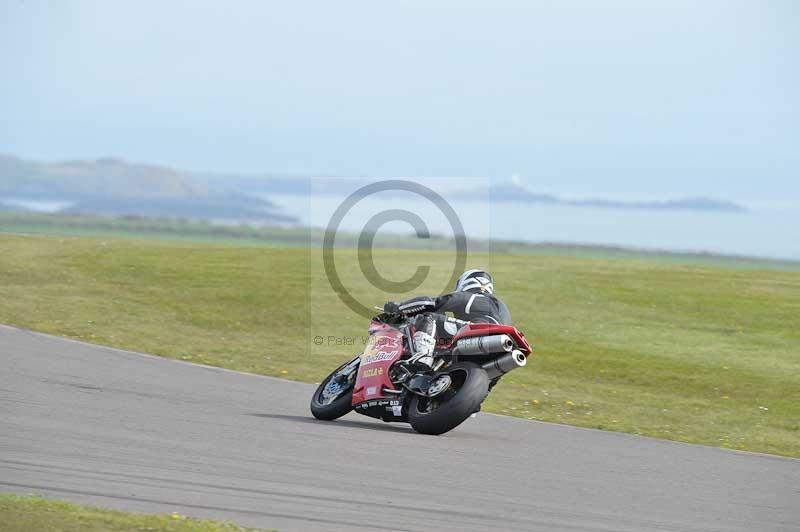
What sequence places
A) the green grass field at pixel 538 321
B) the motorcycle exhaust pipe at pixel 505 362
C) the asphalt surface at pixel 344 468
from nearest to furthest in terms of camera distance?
the asphalt surface at pixel 344 468
the motorcycle exhaust pipe at pixel 505 362
the green grass field at pixel 538 321

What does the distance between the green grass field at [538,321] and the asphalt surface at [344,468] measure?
2912 mm

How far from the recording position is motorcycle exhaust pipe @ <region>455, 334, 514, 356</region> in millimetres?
11117

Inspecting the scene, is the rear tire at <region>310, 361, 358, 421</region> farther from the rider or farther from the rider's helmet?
the rider's helmet

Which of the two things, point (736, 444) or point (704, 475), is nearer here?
point (704, 475)

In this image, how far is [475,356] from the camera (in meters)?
11.5

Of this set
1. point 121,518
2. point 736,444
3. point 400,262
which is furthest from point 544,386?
point 400,262

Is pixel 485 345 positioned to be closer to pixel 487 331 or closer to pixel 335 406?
pixel 487 331

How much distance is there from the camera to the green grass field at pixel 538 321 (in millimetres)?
16391

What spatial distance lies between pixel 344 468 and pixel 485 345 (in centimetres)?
252

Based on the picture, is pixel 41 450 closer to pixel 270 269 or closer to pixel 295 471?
pixel 295 471

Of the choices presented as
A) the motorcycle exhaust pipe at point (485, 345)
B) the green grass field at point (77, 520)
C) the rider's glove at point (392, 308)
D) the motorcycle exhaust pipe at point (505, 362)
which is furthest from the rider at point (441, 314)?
the green grass field at point (77, 520)

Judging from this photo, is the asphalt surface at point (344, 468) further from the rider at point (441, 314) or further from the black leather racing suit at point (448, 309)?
the black leather racing suit at point (448, 309)

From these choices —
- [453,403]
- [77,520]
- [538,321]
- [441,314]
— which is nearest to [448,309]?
[441,314]

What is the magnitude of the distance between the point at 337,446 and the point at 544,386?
8087 millimetres
